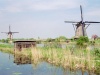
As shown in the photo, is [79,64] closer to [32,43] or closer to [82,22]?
[32,43]

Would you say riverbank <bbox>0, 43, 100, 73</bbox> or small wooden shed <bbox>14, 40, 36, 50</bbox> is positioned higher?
small wooden shed <bbox>14, 40, 36, 50</bbox>

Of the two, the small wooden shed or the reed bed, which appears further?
the small wooden shed

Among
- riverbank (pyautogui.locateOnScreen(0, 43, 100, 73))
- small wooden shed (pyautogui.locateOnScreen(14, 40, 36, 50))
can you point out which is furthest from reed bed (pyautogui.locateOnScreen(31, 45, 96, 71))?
small wooden shed (pyautogui.locateOnScreen(14, 40, 36, 50))

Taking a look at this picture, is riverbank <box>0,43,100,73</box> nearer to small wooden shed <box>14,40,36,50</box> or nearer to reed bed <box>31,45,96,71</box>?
reed bed <box>31,45,96,71</box>

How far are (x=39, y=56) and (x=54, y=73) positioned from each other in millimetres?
7073

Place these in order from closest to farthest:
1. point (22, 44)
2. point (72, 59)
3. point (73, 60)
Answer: point (73, 60), point (72, 59), point (22, 44)

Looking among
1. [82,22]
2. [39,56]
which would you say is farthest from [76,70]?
[82,22]

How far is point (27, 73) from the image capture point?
16.4 m

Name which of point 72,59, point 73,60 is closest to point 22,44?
point 72,59

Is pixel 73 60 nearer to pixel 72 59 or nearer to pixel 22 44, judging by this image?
pixel 72 59

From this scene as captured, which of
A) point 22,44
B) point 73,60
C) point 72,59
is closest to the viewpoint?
point 73,60

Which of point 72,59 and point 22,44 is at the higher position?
point 22,44

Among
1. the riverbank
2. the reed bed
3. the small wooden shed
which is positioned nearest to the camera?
the riverbank

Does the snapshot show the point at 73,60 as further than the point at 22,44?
No
